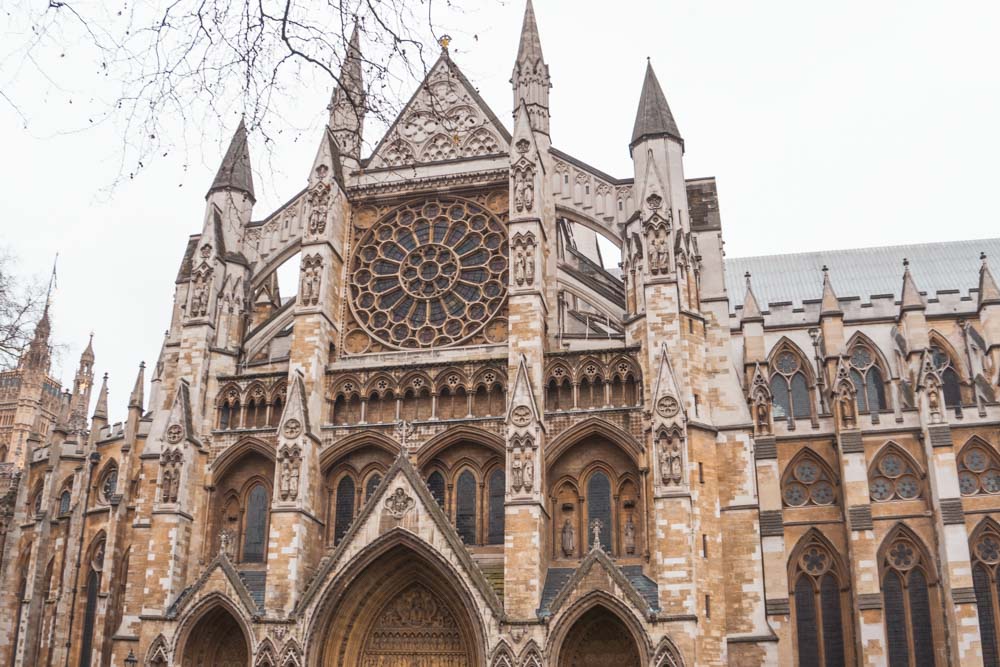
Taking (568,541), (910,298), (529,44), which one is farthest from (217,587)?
(910,298)

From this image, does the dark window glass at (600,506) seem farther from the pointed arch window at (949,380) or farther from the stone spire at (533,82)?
the pointed arch window at (949,380)

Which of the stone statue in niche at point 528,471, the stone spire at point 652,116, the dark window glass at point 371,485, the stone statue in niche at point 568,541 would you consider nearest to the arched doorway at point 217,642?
the dark window glass at point 371,485

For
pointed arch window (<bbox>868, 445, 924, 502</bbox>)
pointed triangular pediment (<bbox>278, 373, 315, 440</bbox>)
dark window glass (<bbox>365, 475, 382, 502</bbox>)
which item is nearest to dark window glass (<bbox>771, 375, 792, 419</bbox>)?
pointed arch window (<bbox>868, 445, 924, 502</bbox>)

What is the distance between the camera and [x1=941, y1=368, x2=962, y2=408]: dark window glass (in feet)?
115

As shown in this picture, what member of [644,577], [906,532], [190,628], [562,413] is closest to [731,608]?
[644,577]

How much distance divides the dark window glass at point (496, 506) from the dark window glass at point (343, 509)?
3.81 metres

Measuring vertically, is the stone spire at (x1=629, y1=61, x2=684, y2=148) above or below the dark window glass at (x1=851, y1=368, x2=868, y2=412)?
above

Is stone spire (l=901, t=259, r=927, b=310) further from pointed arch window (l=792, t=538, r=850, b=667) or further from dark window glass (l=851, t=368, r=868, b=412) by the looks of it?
pointed arch window (l=792, t=538, r=850, b=667)

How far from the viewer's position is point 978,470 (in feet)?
101

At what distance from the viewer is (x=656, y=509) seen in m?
21.3

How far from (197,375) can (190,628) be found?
263 inches

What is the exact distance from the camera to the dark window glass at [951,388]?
115 feet

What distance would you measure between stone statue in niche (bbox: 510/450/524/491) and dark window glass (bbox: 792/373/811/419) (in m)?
17.3

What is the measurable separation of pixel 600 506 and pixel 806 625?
36.9 feet
